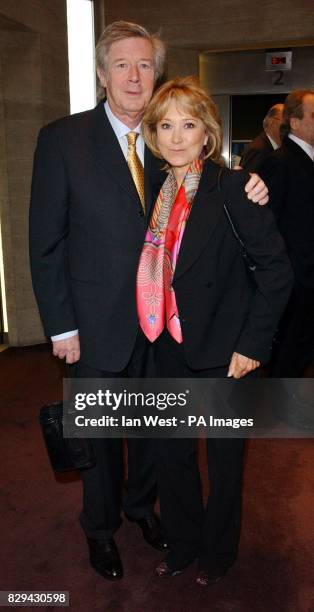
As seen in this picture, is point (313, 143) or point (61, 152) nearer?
point (61, 152)

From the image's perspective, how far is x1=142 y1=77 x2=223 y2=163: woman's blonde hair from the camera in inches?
70.4

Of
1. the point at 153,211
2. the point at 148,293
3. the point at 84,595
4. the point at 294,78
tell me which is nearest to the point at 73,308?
the point at 148,293

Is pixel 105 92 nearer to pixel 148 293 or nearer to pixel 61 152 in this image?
pixel 61 152

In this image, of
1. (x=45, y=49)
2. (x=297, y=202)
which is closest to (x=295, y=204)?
(x=297, y=202)

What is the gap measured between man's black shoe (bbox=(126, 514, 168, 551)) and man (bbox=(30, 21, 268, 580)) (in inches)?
30.0

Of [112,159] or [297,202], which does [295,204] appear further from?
[112,159]

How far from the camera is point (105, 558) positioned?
226cm

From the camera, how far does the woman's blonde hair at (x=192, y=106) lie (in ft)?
5.86

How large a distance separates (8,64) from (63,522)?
3912 millimetres

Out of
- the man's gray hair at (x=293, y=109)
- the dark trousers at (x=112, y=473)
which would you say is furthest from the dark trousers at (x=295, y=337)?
the dark trousers at (x=112, y=473)

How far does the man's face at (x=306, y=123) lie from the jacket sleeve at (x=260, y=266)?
172 cm

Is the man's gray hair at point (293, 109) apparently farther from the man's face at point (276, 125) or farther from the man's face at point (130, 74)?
the man's face at point (130, 74)

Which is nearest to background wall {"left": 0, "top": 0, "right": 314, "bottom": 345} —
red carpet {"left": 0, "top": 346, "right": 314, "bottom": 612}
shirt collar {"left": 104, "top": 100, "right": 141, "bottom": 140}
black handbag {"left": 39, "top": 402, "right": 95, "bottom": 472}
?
red carpet {"left": 0, "top": 346, "right": 314, "bottom": 612}

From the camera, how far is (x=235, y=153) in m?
6.55
